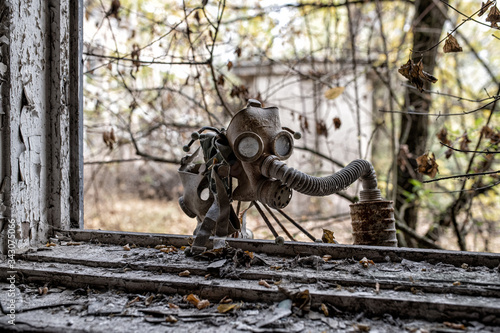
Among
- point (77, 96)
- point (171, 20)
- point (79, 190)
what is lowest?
point (79, 190)

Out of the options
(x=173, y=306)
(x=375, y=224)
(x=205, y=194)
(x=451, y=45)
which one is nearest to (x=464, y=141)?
(x=451, y=45)

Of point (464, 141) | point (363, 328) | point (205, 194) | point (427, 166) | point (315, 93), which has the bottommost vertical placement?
point (363, 328)

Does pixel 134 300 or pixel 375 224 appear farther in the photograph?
pixel 375 224

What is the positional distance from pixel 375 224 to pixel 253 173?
21.4 inches

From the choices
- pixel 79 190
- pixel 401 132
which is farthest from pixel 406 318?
pixel 401 132

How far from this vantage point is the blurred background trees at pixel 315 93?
2.69 meters

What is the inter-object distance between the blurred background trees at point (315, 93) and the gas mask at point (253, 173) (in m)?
0.37

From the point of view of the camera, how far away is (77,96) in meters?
1.67

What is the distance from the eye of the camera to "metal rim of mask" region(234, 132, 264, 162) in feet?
4.37

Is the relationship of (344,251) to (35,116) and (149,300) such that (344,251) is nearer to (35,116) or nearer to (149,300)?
(149,300)

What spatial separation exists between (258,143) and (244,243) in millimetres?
401

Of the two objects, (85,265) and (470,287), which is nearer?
(470,287)

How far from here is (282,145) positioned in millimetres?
1423

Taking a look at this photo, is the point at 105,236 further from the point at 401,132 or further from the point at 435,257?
the point at 401,132
